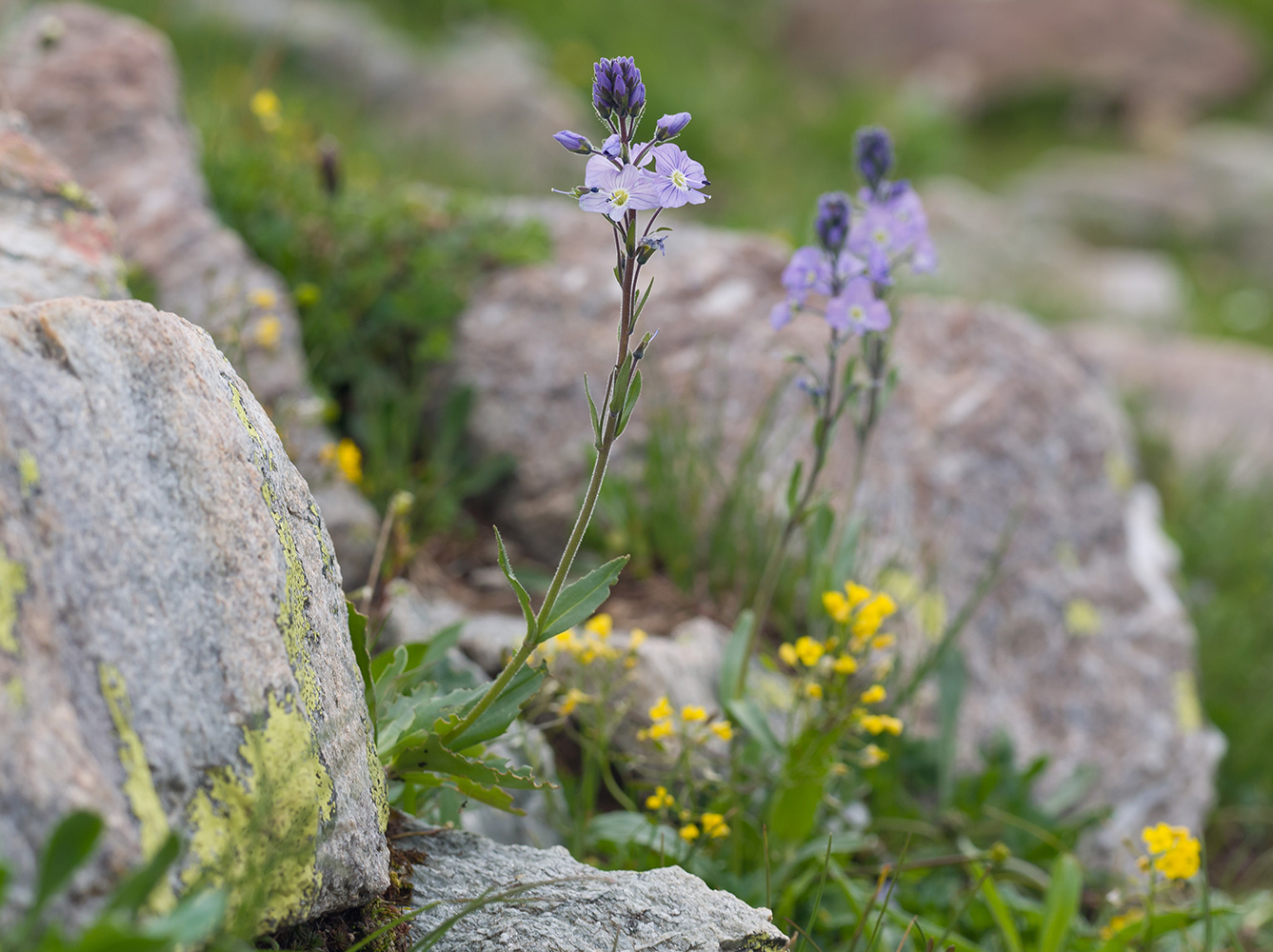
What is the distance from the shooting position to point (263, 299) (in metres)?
2.93

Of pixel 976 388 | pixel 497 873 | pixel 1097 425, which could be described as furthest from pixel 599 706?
pixel 1097 425

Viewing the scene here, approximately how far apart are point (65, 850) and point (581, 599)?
32.0 inches

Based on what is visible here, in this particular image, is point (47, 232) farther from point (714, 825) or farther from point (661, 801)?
point (714, 825)

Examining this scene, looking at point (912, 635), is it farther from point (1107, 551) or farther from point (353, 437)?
point (353, 437)

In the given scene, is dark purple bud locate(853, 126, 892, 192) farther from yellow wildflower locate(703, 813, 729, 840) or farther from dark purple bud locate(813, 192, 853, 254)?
yellow wildflower locate(703, 813, 729, 840)

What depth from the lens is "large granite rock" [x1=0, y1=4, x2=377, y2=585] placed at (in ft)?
9.64

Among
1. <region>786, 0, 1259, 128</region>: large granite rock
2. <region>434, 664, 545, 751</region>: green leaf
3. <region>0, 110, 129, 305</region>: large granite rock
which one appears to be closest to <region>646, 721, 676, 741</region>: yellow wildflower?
<region>434, 664, 545, 751</region>: green leaf

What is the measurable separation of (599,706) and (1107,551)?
2.29 m

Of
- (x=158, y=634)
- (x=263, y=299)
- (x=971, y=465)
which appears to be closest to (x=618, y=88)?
(x=158, y=634)

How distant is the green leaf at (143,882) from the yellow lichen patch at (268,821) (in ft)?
0.30

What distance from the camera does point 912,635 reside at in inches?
121

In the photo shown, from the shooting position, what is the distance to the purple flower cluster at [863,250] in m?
2.21

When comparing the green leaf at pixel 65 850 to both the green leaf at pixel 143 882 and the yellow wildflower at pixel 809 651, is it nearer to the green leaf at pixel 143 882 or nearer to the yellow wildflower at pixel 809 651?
the green leaf at pixel 143 882

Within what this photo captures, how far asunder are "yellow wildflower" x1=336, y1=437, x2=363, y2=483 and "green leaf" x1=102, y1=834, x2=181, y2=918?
79.7 inches
